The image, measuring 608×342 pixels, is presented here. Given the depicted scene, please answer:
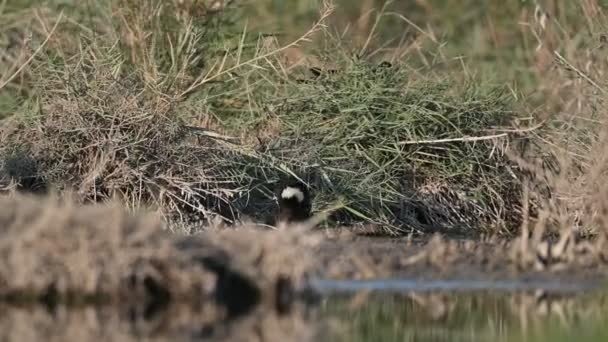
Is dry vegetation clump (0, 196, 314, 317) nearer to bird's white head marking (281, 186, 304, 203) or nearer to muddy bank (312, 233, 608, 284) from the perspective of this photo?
muddy bank (312, 233, 608, 284)

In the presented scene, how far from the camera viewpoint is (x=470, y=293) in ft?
26.7

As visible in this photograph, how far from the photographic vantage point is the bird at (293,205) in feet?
33.0

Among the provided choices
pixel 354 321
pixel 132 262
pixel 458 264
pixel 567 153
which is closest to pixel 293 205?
pixel 458 264

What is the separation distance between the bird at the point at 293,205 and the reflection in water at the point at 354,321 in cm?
208

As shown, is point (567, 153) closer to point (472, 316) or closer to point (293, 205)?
point (293, 205)

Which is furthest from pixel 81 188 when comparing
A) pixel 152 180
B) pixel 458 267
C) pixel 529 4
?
pixel 529 4

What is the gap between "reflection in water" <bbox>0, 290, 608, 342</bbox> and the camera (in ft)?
22.1

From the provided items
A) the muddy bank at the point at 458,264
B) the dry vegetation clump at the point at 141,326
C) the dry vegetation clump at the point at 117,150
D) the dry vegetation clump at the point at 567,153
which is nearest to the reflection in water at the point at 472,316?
the dry vegetation clump at the point at 141,326

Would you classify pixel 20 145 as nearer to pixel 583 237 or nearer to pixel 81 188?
pixel 81 188

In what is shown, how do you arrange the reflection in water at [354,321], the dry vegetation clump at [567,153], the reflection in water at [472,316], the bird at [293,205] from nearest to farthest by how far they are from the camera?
1. the reflection in water at [354,321]
2. the reflection in water at [472,316]
3. the dry vegetation clump at [567,153]
4. the bird at [293,205]

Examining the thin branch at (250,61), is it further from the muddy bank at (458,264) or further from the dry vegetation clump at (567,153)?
the muddy bank at (458,264)

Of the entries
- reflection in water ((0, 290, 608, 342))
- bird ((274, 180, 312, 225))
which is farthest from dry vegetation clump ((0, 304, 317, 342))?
bird ((274, 180, 312, 225))

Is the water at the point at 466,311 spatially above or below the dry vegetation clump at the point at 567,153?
below

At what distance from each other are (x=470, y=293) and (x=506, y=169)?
325cm
